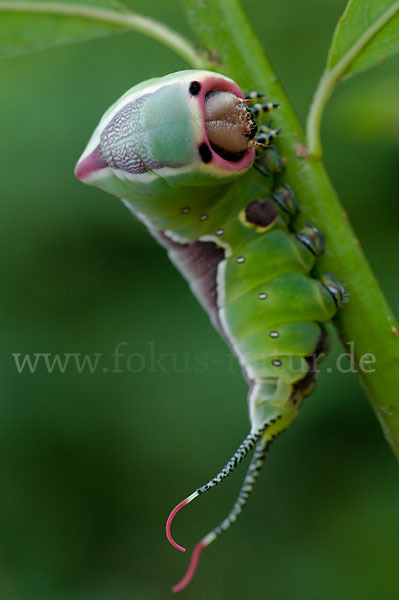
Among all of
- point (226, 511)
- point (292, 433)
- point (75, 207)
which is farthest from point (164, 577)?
point (75, 207)

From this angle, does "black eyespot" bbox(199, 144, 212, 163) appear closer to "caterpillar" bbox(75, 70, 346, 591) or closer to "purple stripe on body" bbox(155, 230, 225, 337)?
"caterpillar" bbox(75, 70, 346, 591)

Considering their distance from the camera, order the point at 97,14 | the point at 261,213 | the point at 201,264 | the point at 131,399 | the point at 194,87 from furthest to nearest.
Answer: the point at 131,399, the point at 201,264, the point at 261,213, the point at 97,14, the point at 194,87

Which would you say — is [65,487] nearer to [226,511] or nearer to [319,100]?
[226,511]

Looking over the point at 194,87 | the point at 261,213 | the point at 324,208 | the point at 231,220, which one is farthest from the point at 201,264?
the point at 194,87

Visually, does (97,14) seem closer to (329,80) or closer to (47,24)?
(47,24)

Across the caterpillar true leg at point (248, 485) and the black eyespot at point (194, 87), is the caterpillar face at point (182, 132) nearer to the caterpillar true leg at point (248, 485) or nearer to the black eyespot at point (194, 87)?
the black eyespot at point (194, 87)

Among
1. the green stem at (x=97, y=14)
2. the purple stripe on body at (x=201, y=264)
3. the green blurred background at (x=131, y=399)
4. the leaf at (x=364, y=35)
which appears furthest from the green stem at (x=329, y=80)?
the green blurred background at (x=131, y=399)
